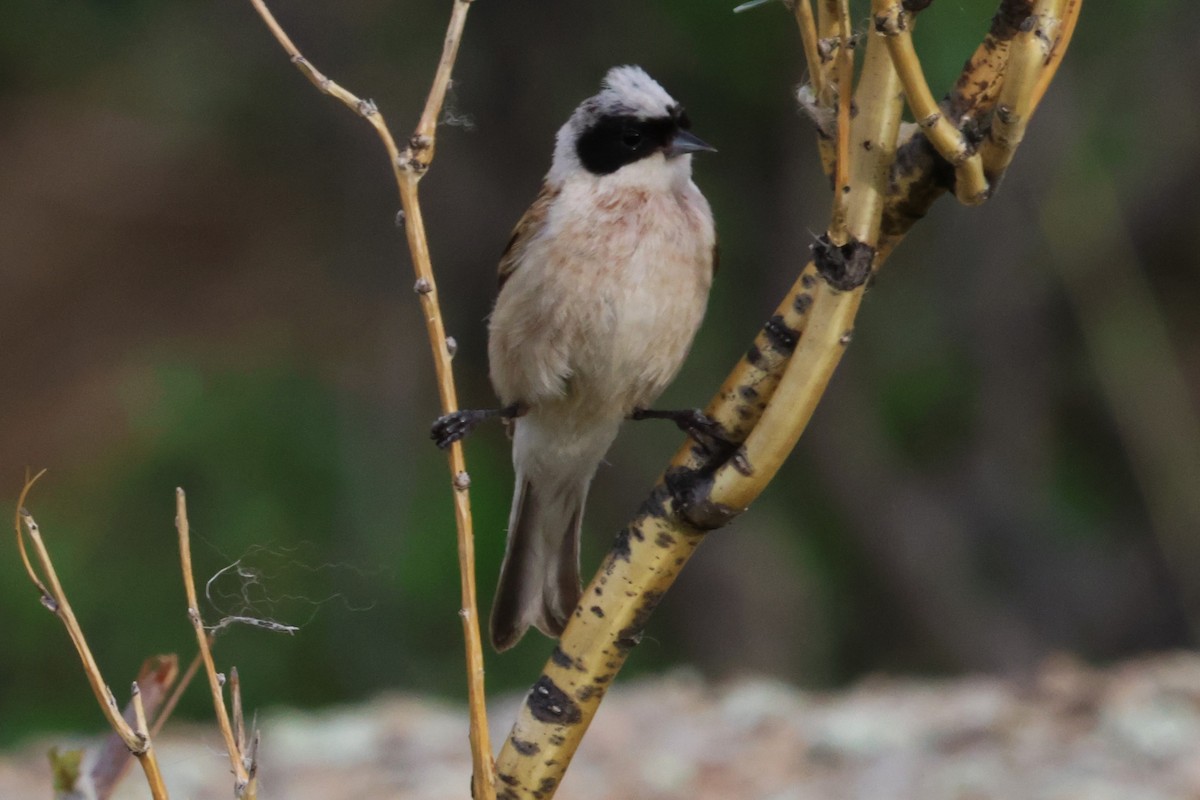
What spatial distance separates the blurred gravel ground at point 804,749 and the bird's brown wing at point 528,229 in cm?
97

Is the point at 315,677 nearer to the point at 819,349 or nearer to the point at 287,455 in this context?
the point at 287,455

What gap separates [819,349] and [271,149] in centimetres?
553

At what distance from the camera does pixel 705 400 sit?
5441 millimetres

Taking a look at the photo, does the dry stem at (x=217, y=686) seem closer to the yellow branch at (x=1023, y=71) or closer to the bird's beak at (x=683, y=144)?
the yellow branch at (x=1023, y=71)

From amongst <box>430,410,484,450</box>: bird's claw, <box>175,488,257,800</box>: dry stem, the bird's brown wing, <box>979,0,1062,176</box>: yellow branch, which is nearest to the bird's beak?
the bird's brown wing

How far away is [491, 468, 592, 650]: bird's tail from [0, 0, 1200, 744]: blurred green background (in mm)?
2505

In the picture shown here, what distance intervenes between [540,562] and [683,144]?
2.35ft

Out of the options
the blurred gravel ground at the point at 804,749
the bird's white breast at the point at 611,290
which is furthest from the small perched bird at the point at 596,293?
the blurred gravel ground at the point at 804,749

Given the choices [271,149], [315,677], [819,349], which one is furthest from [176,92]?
[819,349]

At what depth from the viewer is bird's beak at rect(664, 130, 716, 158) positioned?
2.64 metres

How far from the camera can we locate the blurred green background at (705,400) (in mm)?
5301

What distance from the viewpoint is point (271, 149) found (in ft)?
21.9

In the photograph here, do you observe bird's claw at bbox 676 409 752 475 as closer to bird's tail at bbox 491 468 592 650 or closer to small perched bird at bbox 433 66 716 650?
bird's tail at bbox 491 468 592 650

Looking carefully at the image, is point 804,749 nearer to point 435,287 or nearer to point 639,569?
point 639,569
